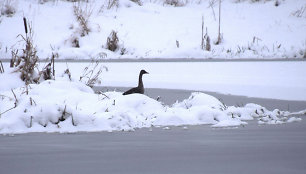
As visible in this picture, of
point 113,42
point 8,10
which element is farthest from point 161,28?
point 8,10

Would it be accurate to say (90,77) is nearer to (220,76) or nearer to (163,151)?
(220,76)

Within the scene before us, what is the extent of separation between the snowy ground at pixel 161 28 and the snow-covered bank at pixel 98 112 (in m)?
7.54

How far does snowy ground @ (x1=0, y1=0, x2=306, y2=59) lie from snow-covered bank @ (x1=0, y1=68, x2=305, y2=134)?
7.54 metres

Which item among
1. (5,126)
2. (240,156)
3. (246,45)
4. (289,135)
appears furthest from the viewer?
(246,45)

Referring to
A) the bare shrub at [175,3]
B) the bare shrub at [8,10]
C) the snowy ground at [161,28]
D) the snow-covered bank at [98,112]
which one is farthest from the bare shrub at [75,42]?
the snow-covered bank at [98,112]

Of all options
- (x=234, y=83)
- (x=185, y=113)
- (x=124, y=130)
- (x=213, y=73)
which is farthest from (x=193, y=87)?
(x=124, y=130)

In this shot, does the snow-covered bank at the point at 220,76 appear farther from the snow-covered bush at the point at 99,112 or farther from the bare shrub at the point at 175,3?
the bare shrub at the point at 175,3

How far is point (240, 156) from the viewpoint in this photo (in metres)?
3.99

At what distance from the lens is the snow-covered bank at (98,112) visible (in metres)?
5.59

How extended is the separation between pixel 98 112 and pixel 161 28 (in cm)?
1096

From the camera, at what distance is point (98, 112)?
19.7ft

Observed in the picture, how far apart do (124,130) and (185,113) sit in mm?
950

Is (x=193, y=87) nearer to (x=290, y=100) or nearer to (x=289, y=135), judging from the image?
(x=290, y=100)

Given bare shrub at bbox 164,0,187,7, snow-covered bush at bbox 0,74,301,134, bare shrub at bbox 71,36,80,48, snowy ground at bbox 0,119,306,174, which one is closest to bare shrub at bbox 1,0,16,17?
bare shrub at bbox 71,36,80,48
